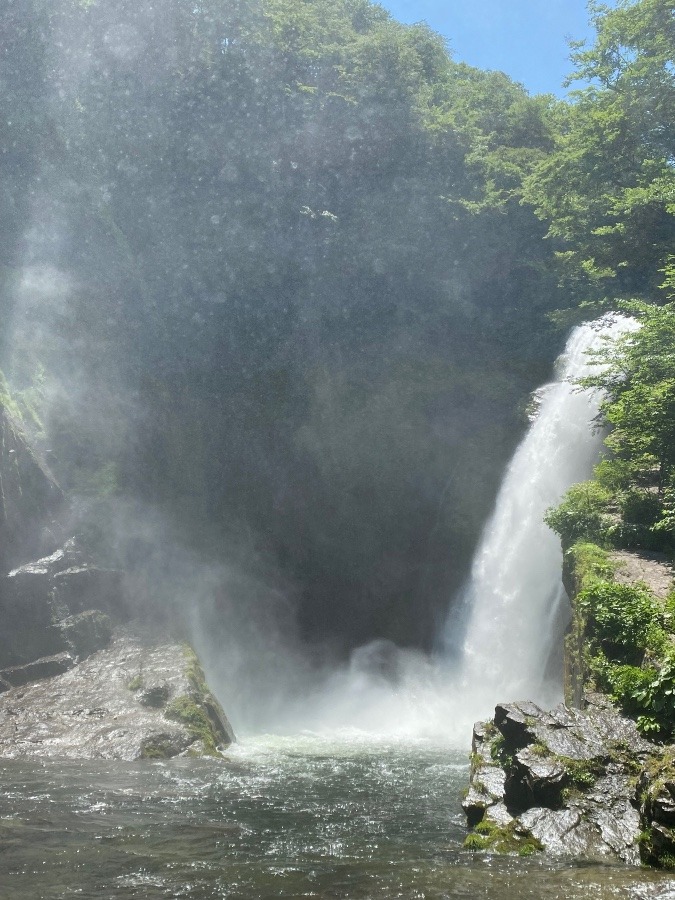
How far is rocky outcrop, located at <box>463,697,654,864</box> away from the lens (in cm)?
761

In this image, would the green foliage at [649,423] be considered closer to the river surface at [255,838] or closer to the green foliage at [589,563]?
the green foliage at [589,563]

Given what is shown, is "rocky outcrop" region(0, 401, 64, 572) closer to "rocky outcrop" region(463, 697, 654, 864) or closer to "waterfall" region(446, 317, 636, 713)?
"waterfall" region(446, 317, 636, 713)

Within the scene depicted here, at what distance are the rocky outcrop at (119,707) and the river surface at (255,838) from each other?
1123 millimetres

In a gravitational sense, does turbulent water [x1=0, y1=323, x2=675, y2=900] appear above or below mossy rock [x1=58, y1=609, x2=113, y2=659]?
below

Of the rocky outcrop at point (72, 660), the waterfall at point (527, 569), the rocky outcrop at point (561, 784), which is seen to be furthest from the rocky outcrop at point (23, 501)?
the rocky outcrop at point (561, 784)

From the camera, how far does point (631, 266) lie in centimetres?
2667

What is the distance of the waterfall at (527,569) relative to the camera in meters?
18.8

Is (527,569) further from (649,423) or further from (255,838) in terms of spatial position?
(255,838)

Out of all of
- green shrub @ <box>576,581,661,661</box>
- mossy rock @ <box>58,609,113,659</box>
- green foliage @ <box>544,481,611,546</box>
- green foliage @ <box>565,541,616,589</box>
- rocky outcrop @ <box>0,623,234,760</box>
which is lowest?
rocky outcrop @ <box>0,623,234,760</box>

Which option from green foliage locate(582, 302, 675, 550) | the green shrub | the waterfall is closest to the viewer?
the green shrub

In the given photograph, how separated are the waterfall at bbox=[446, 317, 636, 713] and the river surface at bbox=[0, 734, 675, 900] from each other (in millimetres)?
6455

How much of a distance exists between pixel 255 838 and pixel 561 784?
11.4ft

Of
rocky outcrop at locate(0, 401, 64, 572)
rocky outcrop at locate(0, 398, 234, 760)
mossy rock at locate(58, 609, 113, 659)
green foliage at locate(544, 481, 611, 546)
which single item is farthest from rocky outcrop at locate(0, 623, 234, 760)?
green foliage at locate(544, 481, 611, 546)

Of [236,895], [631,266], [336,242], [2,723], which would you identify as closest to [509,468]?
[631,266]
